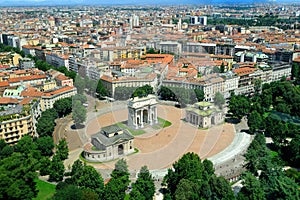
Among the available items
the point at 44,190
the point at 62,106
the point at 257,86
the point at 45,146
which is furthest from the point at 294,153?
the point at 62,106

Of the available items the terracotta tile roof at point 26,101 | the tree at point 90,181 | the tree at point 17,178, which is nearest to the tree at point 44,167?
the tree at point 17,178

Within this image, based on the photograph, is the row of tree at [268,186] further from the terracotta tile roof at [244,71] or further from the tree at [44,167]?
the terracotta tile roof at [244,71]

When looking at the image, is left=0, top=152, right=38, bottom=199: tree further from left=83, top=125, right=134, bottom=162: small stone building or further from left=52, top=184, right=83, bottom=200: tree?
left=83, top=125, right=134, bottom=162: small stone building

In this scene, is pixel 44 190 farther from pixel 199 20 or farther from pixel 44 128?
pixel 199 20

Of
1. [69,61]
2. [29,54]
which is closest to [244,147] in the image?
[69,61]

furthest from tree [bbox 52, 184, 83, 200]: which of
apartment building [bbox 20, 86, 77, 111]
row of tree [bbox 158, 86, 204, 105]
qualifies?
row of tree [bbox 158, 86, 204, 105]

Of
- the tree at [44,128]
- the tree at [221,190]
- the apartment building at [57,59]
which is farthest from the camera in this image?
the apartment building at [57,59]

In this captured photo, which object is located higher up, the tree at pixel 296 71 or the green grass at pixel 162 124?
the tree at pixel 296 71
